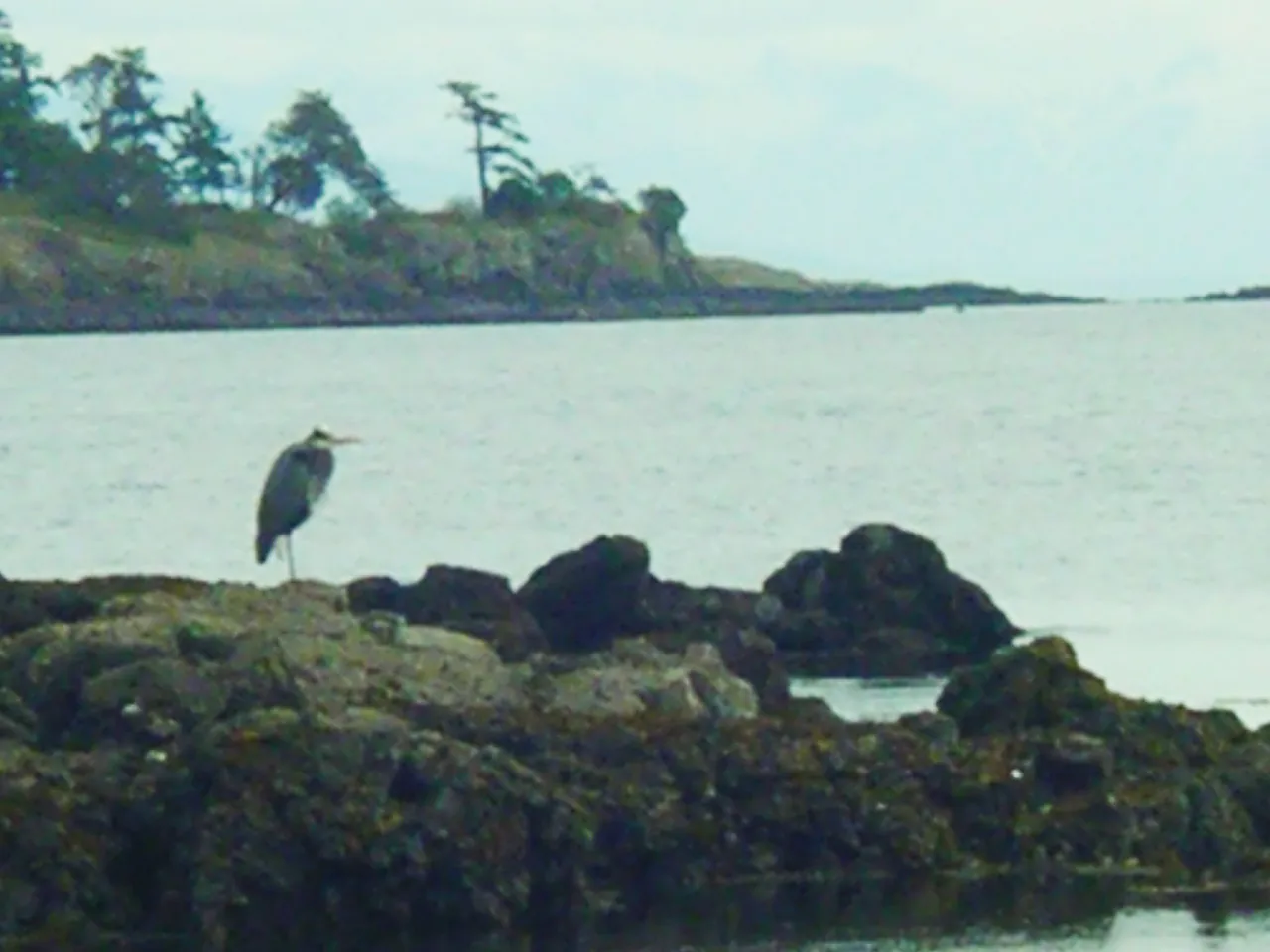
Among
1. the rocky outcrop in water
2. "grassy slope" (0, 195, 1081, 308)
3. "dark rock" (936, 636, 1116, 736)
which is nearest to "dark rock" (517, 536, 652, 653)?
the rocky outcrop in water

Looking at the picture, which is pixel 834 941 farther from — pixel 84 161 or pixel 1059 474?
pixel 84 161

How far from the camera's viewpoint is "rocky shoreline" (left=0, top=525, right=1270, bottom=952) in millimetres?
16438

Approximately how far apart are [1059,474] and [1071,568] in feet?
58.5

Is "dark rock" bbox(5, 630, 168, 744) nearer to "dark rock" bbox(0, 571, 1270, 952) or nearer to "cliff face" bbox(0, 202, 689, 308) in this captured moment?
"dark rock" bbox(0, 571, 1270, 952)

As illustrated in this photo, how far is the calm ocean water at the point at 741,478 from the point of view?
1348 inches

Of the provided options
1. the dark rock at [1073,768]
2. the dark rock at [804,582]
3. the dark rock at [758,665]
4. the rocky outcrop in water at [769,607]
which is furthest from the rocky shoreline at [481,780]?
the dark rock at [804,582]

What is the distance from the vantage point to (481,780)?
54.9ft

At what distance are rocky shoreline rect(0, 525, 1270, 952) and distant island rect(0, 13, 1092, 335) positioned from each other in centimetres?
13252

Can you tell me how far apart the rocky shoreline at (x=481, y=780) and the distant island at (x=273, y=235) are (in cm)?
13252

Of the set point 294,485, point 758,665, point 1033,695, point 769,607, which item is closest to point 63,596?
point 758,665

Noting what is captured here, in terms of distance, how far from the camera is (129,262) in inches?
6058

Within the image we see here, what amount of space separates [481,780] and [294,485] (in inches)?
375

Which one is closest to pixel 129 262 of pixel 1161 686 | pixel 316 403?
pixel 316 403

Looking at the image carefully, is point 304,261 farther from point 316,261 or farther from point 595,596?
point 595,596
